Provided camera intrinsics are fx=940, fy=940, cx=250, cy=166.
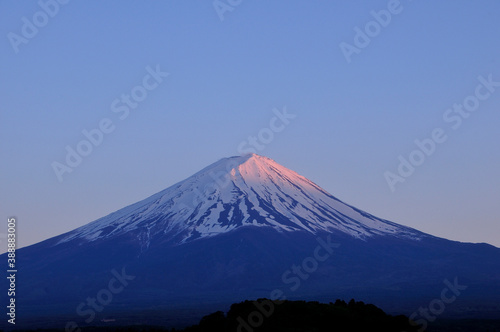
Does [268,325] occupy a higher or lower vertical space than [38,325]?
lower

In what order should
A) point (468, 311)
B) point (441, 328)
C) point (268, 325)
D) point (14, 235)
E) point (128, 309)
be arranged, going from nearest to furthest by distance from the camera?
1. point (268, 325)
2. point (14, 235)
3. point (441, 328)
4. point (468, 311)
5. point (128, 309)

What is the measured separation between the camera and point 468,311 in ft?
477

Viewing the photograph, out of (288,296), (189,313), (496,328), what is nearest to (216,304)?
(288,296)

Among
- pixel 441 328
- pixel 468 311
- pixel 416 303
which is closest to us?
pixel 441 328

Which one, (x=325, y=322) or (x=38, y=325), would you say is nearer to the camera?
(x=325, y=322)

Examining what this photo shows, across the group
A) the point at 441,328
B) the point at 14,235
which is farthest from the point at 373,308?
the point at 441,328

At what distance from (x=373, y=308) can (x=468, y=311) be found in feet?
299

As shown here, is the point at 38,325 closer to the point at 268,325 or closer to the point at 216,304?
the point at 216,304

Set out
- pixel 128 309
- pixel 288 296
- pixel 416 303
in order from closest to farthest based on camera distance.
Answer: pixel 416 303, pixel 128 309, pixel 288 296

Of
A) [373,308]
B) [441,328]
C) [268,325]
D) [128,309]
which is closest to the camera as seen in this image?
[268,325]

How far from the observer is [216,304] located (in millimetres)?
181125

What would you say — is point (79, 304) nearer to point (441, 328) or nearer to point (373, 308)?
point (441, 328)

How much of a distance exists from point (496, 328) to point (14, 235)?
6240cm

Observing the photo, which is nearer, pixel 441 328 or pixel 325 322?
pixel 325 322
